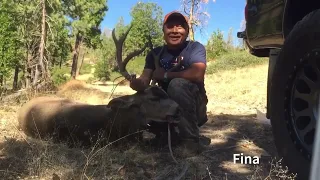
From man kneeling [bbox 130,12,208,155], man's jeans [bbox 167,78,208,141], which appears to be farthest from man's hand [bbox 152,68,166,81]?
man's jeans [bbox 167,78,208,141]

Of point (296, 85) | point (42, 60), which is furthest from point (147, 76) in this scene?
point (42, 60)

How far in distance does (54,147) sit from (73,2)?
23.0 m

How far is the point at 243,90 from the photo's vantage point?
1400 cm

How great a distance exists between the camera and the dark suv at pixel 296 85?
8.60 ft

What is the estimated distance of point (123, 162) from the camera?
3.63m

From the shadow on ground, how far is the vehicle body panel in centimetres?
110

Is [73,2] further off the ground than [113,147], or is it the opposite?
[73,2]

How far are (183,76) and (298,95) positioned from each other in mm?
1515

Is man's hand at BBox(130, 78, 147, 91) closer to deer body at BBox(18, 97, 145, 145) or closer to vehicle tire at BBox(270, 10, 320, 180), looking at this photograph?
deer body at BBox(18, 97, 145, 145)

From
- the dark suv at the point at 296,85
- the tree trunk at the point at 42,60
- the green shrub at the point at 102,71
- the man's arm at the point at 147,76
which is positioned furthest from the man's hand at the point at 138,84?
the green shrub at the point at 102,71

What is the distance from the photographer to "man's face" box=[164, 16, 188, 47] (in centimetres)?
439

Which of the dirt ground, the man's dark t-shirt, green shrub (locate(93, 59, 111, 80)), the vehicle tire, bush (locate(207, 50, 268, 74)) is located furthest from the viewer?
green shrub (locate(93, 59, 111, 80))

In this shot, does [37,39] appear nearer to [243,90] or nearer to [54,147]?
[243,90]

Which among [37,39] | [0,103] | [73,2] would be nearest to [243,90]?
[37,39]
